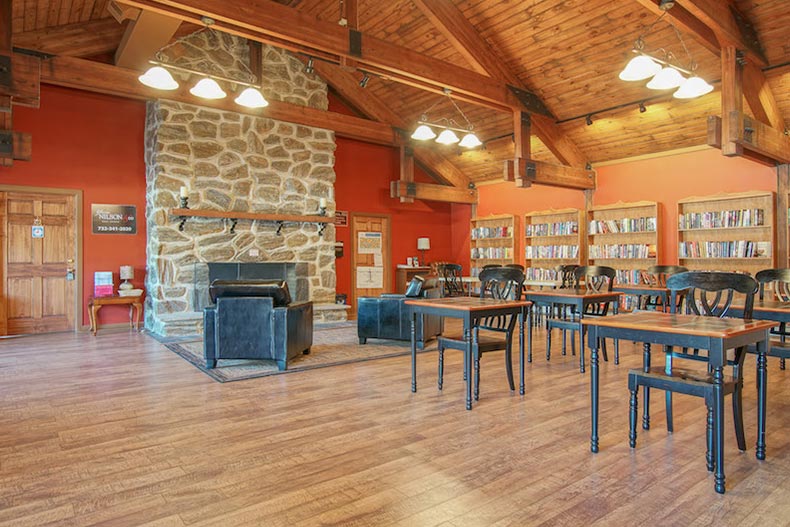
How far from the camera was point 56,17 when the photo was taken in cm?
641

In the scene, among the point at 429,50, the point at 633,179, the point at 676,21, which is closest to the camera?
the point at 676,21

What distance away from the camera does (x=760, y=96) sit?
6.09 metres

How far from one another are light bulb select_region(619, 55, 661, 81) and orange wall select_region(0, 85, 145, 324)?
684 centimetres

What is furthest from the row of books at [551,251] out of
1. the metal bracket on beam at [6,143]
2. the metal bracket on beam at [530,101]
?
the metal bracket on beam at [6,143]

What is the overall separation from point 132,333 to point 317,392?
4.45 metres

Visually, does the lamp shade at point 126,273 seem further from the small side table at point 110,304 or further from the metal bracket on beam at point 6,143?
the metal bracket on beam at point 6,143

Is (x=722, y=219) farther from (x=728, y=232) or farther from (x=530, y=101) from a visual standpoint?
(x=530, y=101)

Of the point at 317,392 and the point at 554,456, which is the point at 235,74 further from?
the point at 554,456

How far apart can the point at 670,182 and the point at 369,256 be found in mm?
5638

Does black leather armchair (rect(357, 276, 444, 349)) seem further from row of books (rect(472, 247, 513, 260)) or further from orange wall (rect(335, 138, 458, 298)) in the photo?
row of books (rect(472, 247, 513, 260))

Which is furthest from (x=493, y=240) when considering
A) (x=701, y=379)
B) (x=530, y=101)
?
(x=701, y=379)

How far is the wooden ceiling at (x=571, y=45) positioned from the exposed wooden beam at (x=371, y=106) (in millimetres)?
612

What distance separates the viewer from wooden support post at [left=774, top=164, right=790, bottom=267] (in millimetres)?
6789

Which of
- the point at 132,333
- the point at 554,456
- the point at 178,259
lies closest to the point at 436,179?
the point at 178,259
